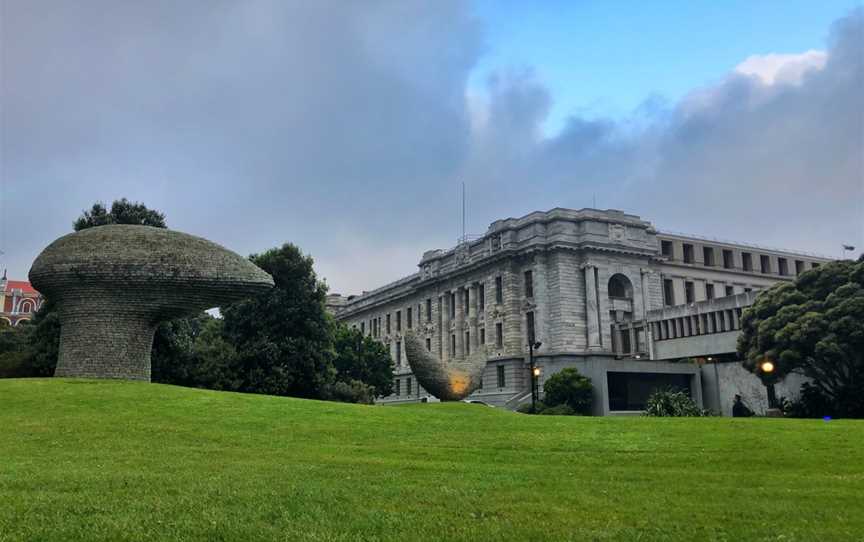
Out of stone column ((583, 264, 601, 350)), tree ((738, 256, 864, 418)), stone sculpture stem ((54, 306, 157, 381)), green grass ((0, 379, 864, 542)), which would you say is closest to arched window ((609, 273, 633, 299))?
stone column ((583, 264, 601, 350))

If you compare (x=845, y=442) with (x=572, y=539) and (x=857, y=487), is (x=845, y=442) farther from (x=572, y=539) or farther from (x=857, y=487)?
(x=572, y=539)

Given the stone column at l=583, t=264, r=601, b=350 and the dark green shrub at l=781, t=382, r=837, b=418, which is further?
the stone column at l=583, t=264, r=601, b=350

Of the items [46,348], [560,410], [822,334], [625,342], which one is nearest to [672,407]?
[822,334]

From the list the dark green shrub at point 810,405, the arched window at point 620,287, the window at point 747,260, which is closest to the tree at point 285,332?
the dark green shrub at point 810,405

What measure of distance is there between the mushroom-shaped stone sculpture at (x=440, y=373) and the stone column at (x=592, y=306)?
27.6 m

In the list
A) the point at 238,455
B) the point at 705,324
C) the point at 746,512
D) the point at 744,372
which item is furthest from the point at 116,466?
the point at 705,324

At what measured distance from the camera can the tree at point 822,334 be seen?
36.4 m

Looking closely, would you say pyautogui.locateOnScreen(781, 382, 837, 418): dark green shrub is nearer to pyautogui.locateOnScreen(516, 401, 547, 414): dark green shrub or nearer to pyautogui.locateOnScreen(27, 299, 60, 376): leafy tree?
pyautogui.locateOnScreen(516, 401, 547, 414): dark green shrub

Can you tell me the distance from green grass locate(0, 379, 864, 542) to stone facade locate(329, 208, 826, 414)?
115 ft

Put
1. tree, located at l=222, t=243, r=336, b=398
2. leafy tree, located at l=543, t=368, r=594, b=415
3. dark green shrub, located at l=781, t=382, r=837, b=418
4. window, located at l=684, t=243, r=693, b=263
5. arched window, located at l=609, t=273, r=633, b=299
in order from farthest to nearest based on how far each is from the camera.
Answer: window, located at l=684, t=243, r=693, b=263, arched window, located at l=609, t=273, r=633, b=299, leafy tree, located at l=543, t=368, r=594, b=415, dark green shrub, located at l=781, t=382, r=837, b=418, tree, located at l=222, t=243, r=336, b=398

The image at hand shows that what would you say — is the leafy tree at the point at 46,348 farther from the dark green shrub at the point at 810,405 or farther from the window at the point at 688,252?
the window at the point at 688,252

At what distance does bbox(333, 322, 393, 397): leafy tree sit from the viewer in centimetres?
5862

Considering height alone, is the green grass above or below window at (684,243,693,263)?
below

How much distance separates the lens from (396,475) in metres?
10.9
